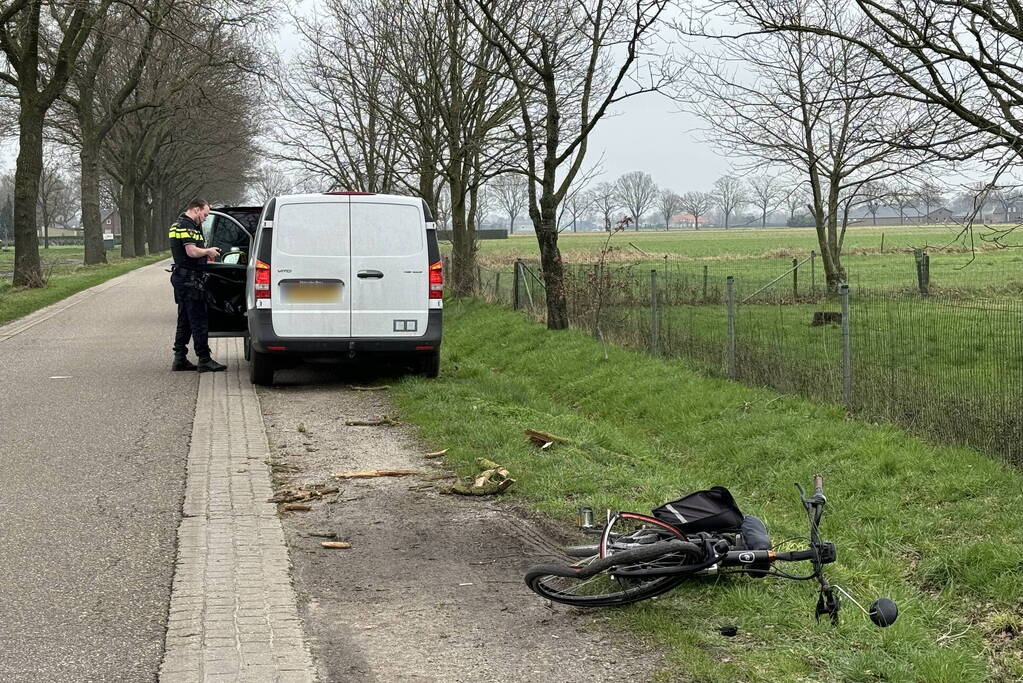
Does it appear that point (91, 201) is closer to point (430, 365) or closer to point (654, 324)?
point (654, 324)

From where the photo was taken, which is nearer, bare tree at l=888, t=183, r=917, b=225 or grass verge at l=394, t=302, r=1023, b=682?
grass verge at l=394, t=302, r=1023, b=682

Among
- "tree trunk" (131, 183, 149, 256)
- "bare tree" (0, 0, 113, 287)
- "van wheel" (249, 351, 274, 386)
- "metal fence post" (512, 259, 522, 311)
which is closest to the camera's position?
"van wheel" (249, 351, 274, 386)

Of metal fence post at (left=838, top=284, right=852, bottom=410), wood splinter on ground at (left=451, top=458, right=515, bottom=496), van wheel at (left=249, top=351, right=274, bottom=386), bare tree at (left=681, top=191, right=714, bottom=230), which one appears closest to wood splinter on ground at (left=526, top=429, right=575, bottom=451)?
wood splinter on ground at (left=451, top=458, right=515, bottom=496)

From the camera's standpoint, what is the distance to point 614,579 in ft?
16.2

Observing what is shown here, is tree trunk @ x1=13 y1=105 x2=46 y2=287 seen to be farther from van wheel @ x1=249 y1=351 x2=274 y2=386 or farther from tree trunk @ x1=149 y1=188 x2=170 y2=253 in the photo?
tree trunk @ x1=149 y1=188 x2=170 y2=253

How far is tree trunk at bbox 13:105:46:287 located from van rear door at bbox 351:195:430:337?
59.6ft

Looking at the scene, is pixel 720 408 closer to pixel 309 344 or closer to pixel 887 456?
pixel 887 456

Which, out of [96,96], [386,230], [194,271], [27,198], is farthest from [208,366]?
[96,96]

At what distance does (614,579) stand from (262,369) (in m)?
7.58

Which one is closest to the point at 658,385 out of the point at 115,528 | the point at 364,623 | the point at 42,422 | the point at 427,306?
the point at 427,306

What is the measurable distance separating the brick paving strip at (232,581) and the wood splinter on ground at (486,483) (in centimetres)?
118

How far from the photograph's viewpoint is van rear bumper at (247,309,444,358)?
1145 cm

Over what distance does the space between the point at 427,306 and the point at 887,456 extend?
16.3 feet

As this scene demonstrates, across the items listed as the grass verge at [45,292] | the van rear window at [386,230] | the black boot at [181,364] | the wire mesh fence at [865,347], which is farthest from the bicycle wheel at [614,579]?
the grass verge at [45,292]
